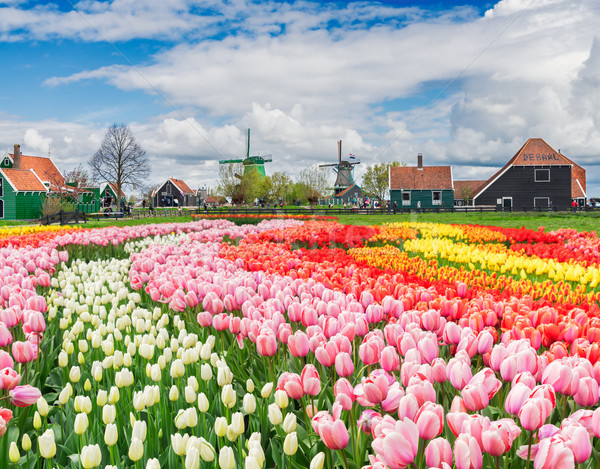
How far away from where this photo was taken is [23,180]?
47594mm

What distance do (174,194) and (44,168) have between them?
1649 inches

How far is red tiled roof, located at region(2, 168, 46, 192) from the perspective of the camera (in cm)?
4647

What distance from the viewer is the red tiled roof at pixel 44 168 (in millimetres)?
56812

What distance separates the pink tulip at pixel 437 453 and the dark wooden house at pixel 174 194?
9774 cm

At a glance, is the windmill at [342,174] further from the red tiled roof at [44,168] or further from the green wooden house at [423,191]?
the red tiled roof at [44,168]

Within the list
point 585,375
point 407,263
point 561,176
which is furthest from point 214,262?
point 561,176

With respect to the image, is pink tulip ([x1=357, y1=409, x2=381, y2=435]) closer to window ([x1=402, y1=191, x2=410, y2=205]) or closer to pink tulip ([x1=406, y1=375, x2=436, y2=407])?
pink tulip ([x1=406, y1=375, x2=436, y2=407])

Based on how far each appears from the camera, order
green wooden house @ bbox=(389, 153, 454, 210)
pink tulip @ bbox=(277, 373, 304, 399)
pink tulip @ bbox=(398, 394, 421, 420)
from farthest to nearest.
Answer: green wooden house @ bbox=(389, 153, 454, 210) → pink tulip @ bbox=(277, 373, 304, 399) → pink tulip @ bbox=(398, 394, 421, 420)

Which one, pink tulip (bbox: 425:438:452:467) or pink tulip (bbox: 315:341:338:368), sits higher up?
pink tulip (bbox: 315:341:338:368)

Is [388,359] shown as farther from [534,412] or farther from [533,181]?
[533,181]

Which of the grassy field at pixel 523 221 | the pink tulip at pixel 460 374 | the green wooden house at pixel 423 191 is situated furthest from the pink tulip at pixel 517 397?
the green wooden house at pixel 423 191

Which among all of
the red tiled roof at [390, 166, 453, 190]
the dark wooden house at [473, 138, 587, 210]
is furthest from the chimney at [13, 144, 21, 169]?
the dark wooden house at [473, 138, 587, 210]

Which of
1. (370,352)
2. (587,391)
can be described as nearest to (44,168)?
(370,352)

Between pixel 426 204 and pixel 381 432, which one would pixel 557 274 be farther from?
pixel 426 204
